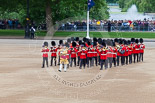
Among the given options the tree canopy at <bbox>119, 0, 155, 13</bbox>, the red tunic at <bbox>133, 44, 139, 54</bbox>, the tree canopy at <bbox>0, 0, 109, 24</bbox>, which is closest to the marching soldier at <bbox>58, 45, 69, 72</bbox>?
the red tunic at <bbox>133, 44, 139, 54</bbox>

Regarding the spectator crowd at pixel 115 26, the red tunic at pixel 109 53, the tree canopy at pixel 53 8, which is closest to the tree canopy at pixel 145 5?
the tree canopy at pixel 53 8

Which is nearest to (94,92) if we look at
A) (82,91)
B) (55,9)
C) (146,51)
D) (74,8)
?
(82,91)

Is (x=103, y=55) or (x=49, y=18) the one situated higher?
(x=49, y=18)

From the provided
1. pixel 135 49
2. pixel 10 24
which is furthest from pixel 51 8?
pixel 135 49

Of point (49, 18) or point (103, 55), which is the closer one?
point (103, 55)

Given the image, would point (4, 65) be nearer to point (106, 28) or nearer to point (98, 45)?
point (98, 45)

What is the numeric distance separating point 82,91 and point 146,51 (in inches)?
847

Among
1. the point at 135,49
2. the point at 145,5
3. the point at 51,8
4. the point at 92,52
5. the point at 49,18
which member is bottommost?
the point at 135,49

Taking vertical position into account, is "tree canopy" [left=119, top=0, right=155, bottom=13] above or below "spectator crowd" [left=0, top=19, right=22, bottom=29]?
above

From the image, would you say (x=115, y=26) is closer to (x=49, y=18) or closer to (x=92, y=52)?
(x=49, y=18)

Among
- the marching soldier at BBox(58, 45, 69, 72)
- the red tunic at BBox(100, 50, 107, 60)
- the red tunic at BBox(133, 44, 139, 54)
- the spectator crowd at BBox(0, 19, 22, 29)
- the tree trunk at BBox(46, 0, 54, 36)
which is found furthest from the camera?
Result: the spectator crowd at BBox(0, 19, 22, 29)

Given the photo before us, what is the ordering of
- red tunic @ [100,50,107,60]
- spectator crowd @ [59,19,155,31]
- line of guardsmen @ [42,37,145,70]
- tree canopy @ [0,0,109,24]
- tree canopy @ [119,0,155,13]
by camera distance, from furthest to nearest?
tree canopy @ [119,0,155,13] < spectator crowd @ [59,19,155,31] < tree canopy @ [0,0,109,24] < line of guardsmen @ [42,37,145,70] < red tunic @ [100,50,107,60]

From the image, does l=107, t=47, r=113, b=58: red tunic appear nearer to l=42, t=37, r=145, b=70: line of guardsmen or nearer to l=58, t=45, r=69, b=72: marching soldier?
l=42, t=37, r=145, b=70: line of guardsmen

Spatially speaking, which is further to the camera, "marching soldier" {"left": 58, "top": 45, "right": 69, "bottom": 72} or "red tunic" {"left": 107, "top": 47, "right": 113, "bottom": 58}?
"red tunic" {"left": 107, "top": 47, "right": 113, "bottom": 58}
